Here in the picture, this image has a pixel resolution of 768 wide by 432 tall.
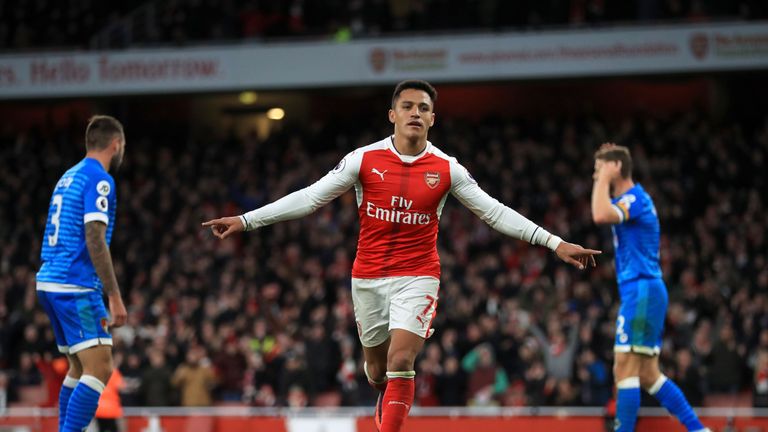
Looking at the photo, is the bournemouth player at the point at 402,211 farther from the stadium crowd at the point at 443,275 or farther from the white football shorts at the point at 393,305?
the stadium crowd at the point at 443,275

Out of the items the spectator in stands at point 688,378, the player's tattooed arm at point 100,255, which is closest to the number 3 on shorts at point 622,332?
the player's tattooed arm at point 100,255

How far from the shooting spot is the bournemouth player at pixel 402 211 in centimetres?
746

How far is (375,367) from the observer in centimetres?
811

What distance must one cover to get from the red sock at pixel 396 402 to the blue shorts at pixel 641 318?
97.1 inches

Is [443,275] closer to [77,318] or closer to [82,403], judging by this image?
[77,318]

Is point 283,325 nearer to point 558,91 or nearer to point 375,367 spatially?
point 375,367

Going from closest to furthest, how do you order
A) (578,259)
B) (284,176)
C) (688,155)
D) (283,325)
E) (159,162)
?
(578,259) < (283,325) < (688,155) < (284,176) < (159,162)

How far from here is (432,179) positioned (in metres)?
7.61

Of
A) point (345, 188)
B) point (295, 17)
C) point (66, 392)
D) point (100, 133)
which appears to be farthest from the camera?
point (295, 17)

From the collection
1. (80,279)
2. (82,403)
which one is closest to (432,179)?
(80,279)

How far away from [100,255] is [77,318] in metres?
0.51

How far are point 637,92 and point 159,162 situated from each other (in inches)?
467

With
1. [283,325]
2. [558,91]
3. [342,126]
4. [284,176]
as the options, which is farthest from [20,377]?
[558,91]

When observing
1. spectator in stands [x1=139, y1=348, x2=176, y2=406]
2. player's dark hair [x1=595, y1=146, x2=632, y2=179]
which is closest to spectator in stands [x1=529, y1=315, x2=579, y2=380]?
spectator in stands [x1=139, y1=348, x2=176, y2=406]
